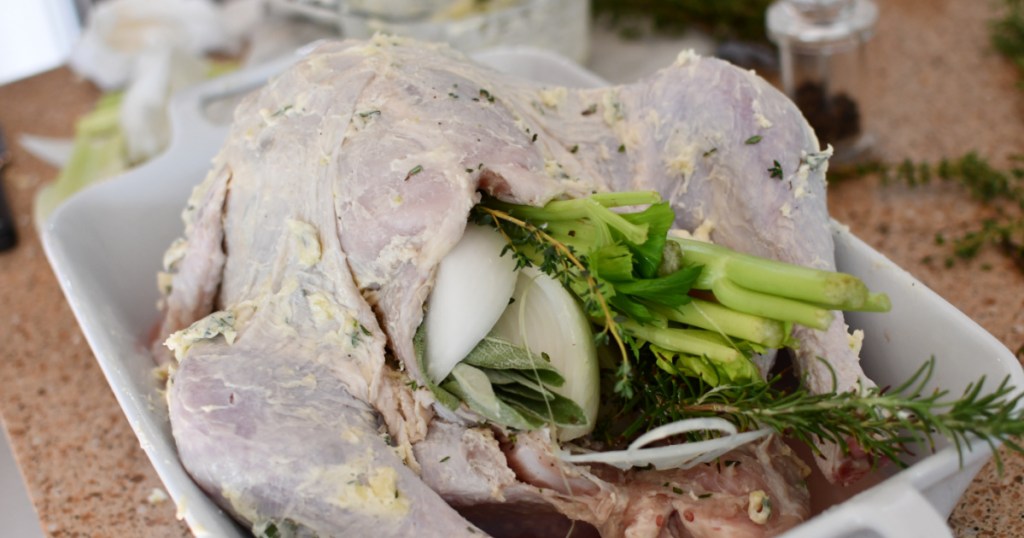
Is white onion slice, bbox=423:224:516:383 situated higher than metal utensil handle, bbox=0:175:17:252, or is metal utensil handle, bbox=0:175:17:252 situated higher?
white onion slice, bbox=423:224:516:383

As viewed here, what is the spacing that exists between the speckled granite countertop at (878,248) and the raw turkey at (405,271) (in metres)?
0.28

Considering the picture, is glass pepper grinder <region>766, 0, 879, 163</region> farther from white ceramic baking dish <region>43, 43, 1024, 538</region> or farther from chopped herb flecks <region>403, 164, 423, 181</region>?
chopped herb flecks <region>403, 164, 423, 181</region>

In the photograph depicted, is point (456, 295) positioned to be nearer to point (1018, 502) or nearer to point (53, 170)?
point (1018, 502)

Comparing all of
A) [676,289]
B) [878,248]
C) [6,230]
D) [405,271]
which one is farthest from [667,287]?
[6,230]

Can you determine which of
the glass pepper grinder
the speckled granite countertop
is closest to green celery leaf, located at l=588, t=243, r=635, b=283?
the speckled granite countertop

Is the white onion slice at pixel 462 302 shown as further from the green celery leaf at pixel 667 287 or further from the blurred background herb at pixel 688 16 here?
the blurred background herb at pixel 688 16

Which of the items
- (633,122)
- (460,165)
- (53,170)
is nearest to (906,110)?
(633,122)

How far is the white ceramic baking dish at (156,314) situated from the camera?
0.83 metres

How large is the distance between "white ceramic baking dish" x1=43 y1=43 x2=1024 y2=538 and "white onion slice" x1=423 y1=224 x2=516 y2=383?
27 cm

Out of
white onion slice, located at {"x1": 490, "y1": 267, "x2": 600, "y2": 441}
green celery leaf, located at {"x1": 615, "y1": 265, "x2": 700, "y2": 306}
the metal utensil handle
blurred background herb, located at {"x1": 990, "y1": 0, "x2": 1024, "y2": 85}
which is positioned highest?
green celery leaf, located at {"x1": 615, "y1": 265, "x2": 700, "y2": 306}

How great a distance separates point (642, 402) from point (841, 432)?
0.72 feet

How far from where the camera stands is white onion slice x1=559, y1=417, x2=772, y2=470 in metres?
0.92

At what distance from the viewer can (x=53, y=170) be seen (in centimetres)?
203

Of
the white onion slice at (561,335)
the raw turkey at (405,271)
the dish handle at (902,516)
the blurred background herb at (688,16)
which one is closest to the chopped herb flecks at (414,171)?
the raw turkey at (405,271)
